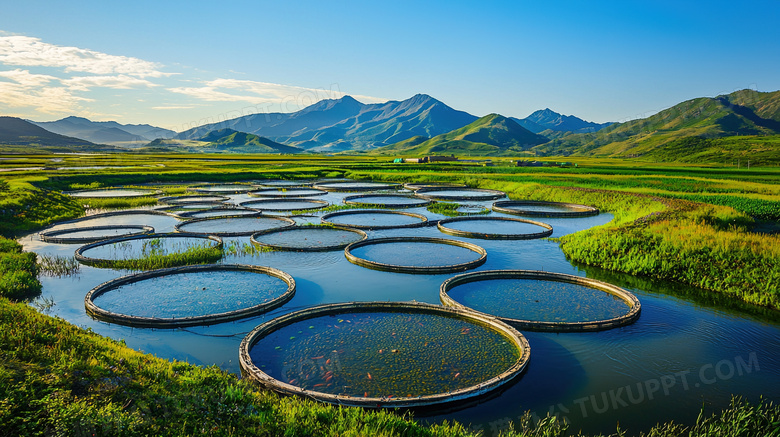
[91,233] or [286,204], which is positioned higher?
[286,204]

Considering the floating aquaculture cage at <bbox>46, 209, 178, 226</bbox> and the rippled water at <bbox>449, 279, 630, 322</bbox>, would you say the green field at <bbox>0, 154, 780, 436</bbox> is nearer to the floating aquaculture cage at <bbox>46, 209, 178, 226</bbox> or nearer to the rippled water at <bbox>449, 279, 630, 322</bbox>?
the rippled water at <bbox>449, 279, 630, 322</bbox>

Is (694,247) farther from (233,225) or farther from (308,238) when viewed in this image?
(233,225)

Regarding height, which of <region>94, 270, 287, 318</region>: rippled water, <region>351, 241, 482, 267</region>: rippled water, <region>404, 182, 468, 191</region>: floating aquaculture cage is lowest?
<region>94, 270, 287, 318</region>: rippled water

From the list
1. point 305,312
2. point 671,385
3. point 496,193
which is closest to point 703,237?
point 671,385

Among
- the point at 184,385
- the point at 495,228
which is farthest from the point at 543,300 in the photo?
the point at 495,228

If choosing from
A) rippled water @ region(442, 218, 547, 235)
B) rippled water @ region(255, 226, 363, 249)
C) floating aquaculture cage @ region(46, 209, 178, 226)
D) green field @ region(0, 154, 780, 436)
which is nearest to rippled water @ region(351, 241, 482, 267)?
rippled water @ region(255, 226, 363, 249)

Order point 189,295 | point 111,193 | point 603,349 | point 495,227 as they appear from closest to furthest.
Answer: point 603,349, point 189,295, point 495,227, point 111,193
